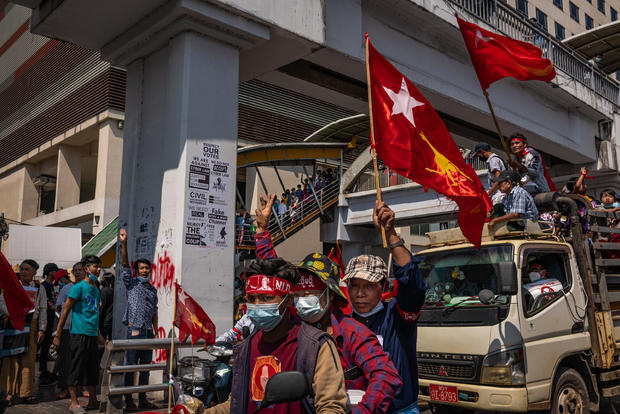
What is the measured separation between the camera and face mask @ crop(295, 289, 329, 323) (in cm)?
334

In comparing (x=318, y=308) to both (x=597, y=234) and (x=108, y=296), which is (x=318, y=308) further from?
(x=108, y=296)

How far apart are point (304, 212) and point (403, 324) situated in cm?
1924

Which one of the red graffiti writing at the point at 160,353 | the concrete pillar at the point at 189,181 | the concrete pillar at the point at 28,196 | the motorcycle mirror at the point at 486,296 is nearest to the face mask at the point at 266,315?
the motorcycle mirror at the point at 486,296

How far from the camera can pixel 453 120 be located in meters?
13.6

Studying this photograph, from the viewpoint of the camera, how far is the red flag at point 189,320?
5.34m

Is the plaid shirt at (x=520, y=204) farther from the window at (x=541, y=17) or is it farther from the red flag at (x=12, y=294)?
the window at (x=541, y=17)

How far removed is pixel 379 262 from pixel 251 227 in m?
16.6

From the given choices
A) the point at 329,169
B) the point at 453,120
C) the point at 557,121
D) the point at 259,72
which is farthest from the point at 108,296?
the point at 329,169

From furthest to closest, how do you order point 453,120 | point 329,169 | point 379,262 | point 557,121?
point 329,169 < point 557,121 < point 453,120 < point 379,262

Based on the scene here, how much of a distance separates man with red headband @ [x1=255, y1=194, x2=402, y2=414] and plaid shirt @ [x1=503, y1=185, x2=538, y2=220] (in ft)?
11.7

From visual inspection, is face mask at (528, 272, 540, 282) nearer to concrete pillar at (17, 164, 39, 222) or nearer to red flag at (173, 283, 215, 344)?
red flag at (173, 283, 215, 344)

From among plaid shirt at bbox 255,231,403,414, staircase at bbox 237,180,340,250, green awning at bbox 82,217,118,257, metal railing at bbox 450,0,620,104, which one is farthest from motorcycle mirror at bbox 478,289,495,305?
green awning at bbox 82,217,118,257

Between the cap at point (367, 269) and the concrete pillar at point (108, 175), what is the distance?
2036cm

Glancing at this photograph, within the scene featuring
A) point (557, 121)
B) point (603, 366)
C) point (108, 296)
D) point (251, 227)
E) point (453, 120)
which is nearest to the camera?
point (603, 366)
